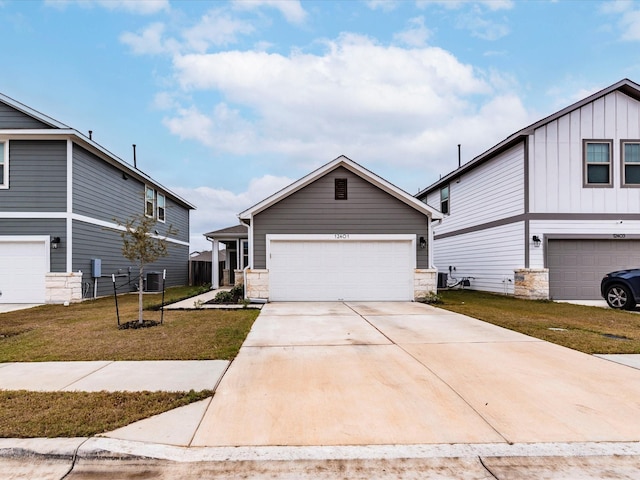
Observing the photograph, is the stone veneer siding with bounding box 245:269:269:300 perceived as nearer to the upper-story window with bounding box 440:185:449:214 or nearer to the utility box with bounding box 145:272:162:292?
the utility box with bounding box 145:272:162:292

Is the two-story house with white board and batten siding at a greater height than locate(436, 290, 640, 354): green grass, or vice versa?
the two-story house with white board and batten siding

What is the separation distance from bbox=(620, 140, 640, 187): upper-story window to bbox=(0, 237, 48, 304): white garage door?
20.0 metres

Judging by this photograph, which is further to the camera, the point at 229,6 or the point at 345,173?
the point at 345,173

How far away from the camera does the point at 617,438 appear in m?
3.12

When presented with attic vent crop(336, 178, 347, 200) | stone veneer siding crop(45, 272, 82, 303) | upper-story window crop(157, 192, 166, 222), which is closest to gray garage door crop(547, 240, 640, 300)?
attic vent crop(336, 178, 347, 200)

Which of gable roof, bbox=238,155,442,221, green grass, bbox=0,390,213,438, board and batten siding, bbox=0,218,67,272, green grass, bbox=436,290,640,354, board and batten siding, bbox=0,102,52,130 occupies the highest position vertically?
board and batten siding, bbox=0,102,52,130

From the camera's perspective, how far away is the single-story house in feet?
42.3

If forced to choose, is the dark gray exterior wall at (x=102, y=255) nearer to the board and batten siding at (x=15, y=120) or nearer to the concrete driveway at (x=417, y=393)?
the board and batten siding at (x=15, y=120)

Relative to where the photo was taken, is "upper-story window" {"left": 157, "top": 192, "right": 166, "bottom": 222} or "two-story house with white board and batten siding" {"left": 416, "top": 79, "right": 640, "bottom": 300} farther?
"upper-story window" {"left": 157, "top": 192, "right": 166, "bottom": 222}

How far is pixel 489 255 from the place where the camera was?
16.0 m

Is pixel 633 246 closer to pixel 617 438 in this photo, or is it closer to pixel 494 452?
pixel 617 438

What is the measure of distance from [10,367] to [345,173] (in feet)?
33.9

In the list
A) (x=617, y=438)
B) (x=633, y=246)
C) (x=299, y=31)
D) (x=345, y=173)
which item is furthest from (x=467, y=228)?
(x=617, y=438)

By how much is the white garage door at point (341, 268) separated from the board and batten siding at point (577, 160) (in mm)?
5123
